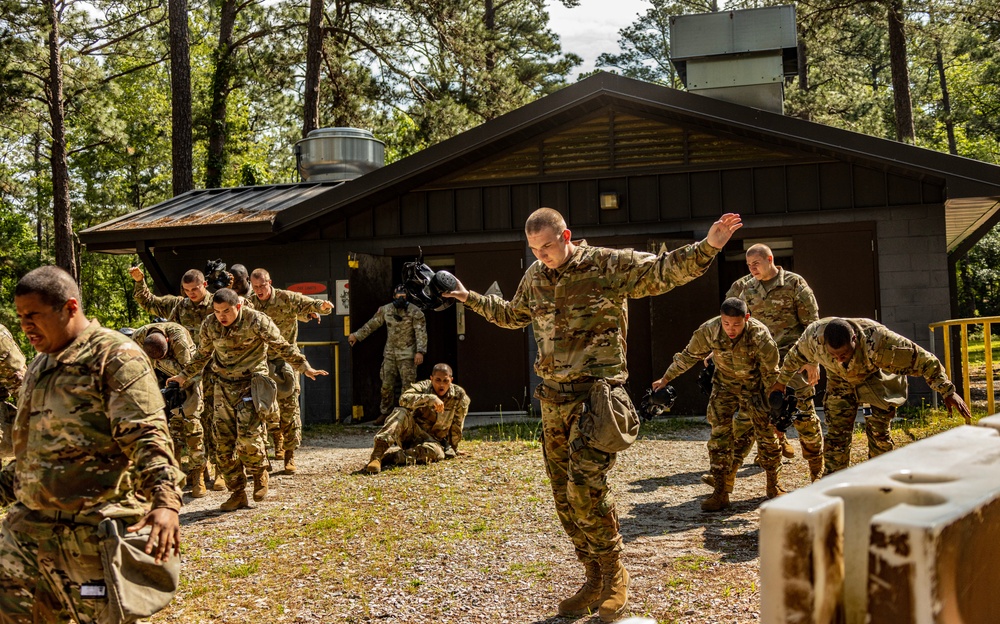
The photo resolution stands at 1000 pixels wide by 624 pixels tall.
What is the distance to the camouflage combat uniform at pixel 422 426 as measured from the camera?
32.8 feet

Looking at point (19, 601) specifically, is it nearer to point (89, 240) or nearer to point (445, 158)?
point (445, 158)

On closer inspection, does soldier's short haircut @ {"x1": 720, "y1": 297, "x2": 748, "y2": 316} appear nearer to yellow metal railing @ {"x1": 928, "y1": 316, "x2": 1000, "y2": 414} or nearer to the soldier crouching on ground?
yellow metal railing @ {"x1": 928, "y1": 316, "x2": 1000, "y2": 414}

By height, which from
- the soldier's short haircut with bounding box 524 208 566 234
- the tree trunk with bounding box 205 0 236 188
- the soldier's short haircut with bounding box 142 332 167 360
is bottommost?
the soldier's short haircut with bounding box 142 332 167 360

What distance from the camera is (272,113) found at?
3244cm

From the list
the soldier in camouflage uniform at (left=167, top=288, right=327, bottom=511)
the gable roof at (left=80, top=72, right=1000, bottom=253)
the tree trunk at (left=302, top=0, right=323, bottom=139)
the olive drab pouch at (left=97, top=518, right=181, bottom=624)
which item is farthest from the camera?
the tree trunk at (left=302, top=0, right=323, bottom=139)

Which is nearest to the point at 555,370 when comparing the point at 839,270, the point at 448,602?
the point at 448,602

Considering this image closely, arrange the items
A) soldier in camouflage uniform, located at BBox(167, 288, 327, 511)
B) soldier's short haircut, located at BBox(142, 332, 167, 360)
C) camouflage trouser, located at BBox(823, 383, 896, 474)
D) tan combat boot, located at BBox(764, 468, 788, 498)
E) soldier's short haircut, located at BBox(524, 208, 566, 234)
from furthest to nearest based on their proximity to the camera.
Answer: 1. soldier's short haircut, located at BBox(142, 332, 167, 360)
2. soldier in camouflage uniform, located at BBox(167, 288, 327, 511)
3. tan combat boot, located at BBox(764, 468, 788, 498)
4. camouflage trouser, located at BBox(823, 383, 896, 474)
5. soldier's short haircut, located at BBox(524, 208, 566, 234)

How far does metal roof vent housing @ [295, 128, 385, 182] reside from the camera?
1745 cm

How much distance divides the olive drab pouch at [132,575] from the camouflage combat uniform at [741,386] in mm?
5159

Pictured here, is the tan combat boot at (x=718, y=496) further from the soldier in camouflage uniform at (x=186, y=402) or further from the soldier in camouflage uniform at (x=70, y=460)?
the soldier in camouflage uniform at (x=70, y=460)

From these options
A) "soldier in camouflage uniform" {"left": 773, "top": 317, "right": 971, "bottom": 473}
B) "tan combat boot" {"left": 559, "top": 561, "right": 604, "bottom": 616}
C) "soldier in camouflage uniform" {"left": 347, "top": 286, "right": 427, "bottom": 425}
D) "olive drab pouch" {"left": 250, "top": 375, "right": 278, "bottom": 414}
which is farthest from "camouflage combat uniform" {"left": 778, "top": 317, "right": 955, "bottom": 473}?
"soldier in camouflage uniform" {"left": 347, "top": 286, "right": 427, "bottom": 425}

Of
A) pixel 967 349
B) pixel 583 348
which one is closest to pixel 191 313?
pixel 583 348

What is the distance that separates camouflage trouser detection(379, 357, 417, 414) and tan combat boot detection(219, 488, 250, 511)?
568cm

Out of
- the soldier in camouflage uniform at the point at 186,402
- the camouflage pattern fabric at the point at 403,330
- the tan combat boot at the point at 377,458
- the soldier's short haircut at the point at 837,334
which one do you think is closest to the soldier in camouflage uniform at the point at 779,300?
the soldier's short haircut at the point at 837,334
